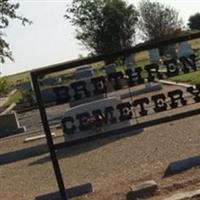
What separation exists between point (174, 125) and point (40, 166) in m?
3.05

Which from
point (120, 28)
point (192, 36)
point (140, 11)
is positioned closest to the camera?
point (192, 36)

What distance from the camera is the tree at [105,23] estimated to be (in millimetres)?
51000

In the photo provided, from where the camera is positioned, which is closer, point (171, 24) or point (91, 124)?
point (91, 124)

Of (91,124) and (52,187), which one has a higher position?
(91,124)

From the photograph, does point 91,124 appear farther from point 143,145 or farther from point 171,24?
point 171,24

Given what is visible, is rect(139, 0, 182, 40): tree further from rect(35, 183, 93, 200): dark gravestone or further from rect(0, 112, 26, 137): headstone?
Answer: rect(35, 183, 93, 200): dark gravestone

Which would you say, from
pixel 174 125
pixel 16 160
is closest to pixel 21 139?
pixel 16 160

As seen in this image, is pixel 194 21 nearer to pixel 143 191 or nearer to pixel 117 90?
pixel 117 90

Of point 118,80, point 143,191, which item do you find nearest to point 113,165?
point 143,191

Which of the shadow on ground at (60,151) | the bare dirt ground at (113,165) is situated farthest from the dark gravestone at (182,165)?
the shadow on ground at (60,151)

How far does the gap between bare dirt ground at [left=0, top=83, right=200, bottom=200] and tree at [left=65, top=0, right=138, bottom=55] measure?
36.8 meters

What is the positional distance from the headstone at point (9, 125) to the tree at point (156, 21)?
129ft

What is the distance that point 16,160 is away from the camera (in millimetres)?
13773

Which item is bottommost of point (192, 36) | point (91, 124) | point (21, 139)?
point (21, 139)
